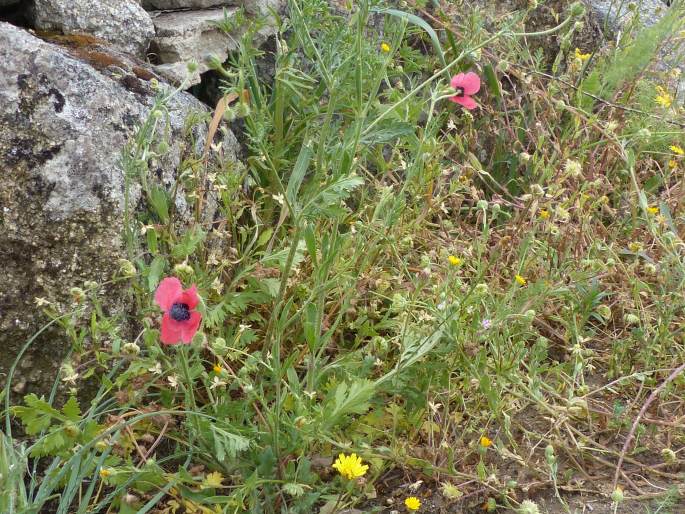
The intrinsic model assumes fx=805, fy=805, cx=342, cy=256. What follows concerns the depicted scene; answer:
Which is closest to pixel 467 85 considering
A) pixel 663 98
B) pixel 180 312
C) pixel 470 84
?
pixel 470 84

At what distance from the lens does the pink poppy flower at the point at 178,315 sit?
1.77 metres

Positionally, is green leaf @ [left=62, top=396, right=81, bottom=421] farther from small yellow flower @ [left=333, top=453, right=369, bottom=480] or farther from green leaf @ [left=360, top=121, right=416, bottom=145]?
green leaf @ [left=360, top=121, right=416, bottom=145]

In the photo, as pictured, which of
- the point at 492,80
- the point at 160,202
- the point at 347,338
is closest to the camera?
the point at 160,202

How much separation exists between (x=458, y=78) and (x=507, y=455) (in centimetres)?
107

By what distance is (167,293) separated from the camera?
181 centimetres

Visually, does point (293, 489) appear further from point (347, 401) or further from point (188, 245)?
point (188, 245)

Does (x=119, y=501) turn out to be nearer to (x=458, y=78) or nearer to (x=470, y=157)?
(x=458, y=78)

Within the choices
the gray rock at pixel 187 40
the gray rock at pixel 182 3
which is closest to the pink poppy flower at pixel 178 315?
the gray rock at pixel 187 40

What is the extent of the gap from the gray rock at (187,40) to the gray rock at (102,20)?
0.30 ft

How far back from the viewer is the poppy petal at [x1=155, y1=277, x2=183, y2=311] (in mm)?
1803

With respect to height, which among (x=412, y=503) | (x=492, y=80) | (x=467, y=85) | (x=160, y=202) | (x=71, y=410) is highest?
(x=467, y=85)

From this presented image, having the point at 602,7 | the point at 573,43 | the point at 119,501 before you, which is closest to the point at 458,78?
the point at 119,501

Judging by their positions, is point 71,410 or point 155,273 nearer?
point 71,410

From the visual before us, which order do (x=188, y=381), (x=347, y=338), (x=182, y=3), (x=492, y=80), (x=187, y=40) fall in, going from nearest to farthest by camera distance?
(x=188, y=381) → (x=347, y=338) → (x=187, y=40) → (x=182, y=3) → (x=492, y=80)
